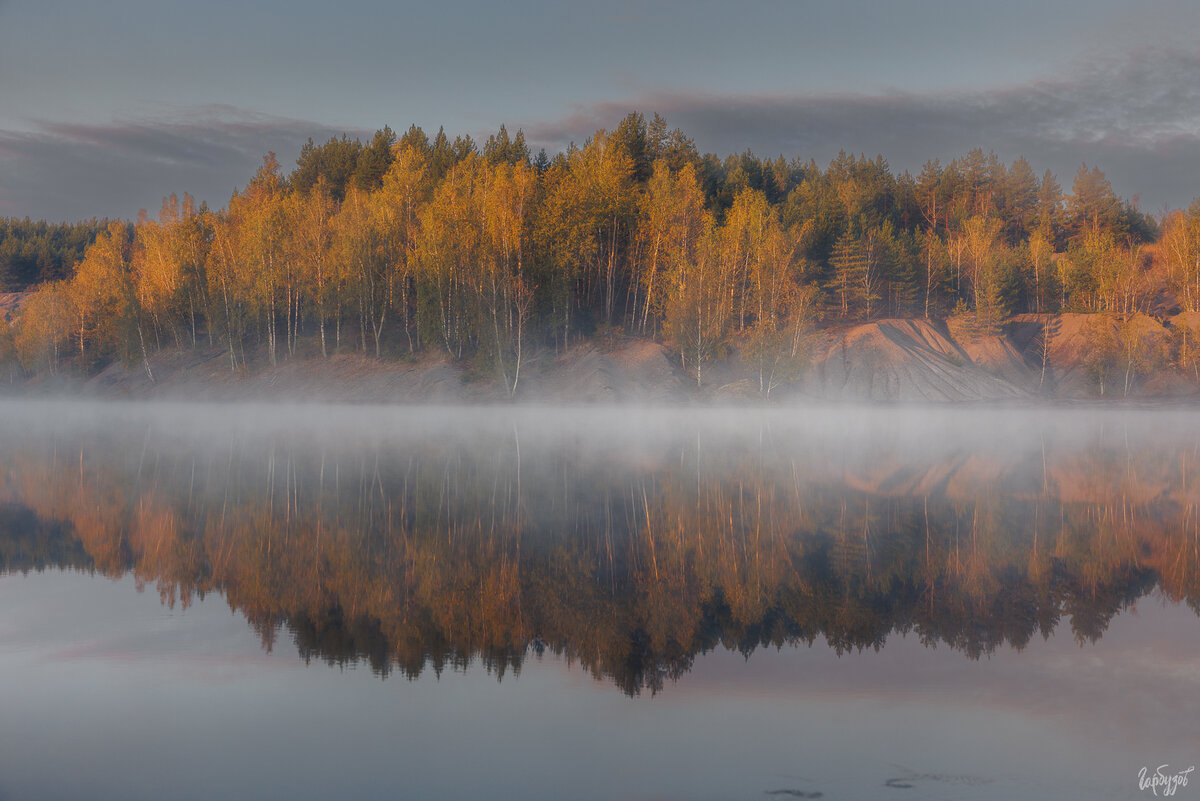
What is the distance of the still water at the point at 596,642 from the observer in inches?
256

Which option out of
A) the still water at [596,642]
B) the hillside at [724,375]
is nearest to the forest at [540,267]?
the hillside at [724,375]

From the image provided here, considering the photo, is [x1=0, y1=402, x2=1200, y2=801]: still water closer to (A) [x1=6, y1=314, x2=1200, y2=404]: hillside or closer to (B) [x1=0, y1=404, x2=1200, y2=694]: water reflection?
(B) [x1=0, y1=404, x2=1200, y2=694]: water reflection

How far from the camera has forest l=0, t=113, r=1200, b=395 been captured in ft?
221

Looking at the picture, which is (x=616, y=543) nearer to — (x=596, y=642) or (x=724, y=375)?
(x=596, y=642)

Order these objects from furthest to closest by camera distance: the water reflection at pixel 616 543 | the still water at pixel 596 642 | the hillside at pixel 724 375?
the hillside at pixel 724 375 → the water reflection at pixel 616 543 → the still water at pixel 596 642

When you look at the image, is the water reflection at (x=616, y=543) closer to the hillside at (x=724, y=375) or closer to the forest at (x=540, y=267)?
the hillside at (x=724, y=375)

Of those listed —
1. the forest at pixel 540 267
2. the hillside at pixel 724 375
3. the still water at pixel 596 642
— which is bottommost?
the still water at pixel 596 642

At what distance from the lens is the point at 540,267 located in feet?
226

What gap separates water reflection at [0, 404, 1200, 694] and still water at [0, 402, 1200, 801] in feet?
0.28

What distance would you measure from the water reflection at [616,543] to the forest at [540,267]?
3862cm

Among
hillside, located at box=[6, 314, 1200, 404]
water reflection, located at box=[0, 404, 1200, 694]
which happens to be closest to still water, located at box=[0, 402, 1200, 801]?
water reflection, located at box=[0, 404, 1200, 694]

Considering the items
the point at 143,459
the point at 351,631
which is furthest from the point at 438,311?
the point at 351,631

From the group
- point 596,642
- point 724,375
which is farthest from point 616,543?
point 724,375

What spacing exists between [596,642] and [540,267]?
203 ft
